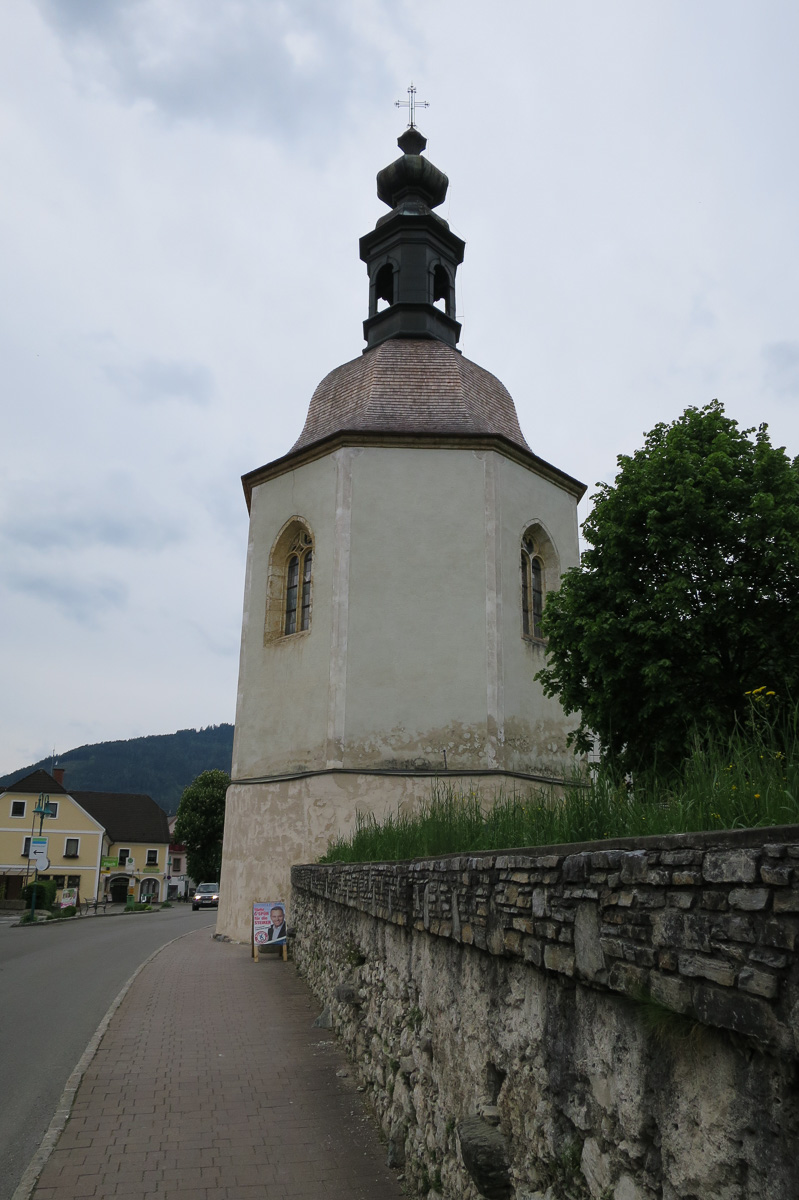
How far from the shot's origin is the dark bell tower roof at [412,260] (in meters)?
23.2

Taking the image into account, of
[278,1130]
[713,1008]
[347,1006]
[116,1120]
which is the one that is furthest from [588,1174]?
[347,1006]

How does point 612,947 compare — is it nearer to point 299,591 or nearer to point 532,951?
point 532,951

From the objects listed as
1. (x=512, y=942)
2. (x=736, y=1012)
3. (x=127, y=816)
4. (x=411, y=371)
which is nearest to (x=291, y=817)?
(x=411, y=371)

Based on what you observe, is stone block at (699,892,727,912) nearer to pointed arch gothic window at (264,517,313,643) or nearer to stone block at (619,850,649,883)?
stone block at (619,850,649,883)

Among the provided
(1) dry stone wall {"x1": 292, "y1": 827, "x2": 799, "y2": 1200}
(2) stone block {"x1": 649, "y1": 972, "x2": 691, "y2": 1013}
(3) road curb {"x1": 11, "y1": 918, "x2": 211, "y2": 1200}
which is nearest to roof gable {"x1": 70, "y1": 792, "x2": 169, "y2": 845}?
(3) road curb {"x1": 11, "y1": 918, "x2": 211, "y2": 1200}

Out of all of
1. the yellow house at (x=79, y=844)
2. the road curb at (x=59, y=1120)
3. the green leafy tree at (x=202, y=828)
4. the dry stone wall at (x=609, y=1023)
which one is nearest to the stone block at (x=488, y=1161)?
the dry stone wall at (x=609, y=1023)

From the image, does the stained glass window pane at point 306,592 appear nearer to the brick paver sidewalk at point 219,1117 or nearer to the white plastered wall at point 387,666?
the white plastered wall at point 387,666

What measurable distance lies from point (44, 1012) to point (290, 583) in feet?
35.6

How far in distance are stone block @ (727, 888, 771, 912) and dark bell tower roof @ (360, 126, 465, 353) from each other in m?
21.7

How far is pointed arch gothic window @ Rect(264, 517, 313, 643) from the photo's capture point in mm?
19844

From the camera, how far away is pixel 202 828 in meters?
57.5

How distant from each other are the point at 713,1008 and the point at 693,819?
968 mm

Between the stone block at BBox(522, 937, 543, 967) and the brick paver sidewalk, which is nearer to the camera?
the stone block at BBox(522, 937, 543, 967)

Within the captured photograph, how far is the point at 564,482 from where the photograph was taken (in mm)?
21469
